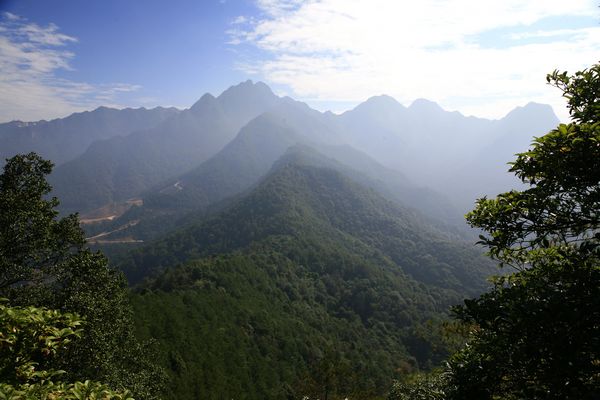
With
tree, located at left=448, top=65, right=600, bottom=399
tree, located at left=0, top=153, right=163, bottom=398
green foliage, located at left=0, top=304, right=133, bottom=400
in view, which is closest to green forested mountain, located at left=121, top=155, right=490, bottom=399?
tree, located at left=0, top=153, right=163, bottom=398

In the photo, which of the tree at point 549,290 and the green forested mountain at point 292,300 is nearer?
the tree at point 549,290

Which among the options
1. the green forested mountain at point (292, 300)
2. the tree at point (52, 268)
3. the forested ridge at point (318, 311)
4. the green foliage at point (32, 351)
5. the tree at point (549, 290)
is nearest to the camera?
the green foliage at point (32, 351)

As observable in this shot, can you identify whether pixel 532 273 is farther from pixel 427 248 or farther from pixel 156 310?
pixel 427 248

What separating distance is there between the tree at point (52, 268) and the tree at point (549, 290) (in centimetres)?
1387

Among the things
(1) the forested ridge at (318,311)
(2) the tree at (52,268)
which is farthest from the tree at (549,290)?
(2) the tree at (52,268)

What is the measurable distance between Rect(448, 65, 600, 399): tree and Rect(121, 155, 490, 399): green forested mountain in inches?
1109

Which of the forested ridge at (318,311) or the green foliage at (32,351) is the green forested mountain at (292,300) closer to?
the forested ridge at (318,311)

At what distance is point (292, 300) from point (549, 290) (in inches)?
4589

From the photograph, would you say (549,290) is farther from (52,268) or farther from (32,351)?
(52,268)

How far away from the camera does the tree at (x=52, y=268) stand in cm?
1330

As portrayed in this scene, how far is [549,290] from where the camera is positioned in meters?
5.83

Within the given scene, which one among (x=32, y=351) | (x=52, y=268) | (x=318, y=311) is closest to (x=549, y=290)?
(x=32, y=351)

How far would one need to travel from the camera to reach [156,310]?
73.8 m

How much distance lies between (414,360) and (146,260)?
420 ft
